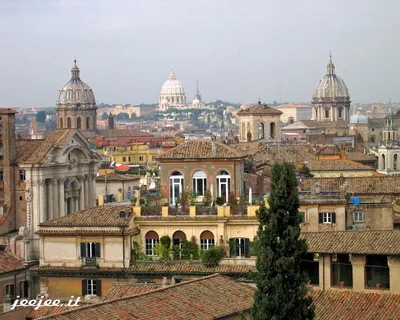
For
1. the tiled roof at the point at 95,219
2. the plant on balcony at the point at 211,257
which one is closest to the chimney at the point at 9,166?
the tiled roof at the point at 95,219

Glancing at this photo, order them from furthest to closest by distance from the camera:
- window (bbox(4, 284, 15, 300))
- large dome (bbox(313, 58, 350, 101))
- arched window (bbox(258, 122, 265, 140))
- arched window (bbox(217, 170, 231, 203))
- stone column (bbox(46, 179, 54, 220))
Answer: large dome (bbox(313, 58, 350, 101)) < arched window (bbox(258, 122, 265, 140)) < stone column (bbox(46, 179, 54, 220)) < arched window (bbox(217, 170, 231, 203)) < window (bbox(4, 284, 15, 300))

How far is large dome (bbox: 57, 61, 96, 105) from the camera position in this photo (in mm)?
154500

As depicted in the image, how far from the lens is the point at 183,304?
26.3m

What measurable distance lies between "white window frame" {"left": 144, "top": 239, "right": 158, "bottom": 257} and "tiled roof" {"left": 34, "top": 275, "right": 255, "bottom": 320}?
669 cm

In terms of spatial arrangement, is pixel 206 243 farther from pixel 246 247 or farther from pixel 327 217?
pixel 327 217

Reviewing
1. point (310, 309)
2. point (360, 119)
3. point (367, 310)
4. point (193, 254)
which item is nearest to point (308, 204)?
point (193, 254)

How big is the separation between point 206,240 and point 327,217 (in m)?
3.42

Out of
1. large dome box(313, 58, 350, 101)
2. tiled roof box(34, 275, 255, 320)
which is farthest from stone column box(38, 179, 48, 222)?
large dome box(313, 58, 350, 101)

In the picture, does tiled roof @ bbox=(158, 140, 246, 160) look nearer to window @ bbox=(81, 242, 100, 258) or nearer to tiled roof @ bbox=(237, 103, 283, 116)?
window @ bbox=(81, 242, 100, 258)

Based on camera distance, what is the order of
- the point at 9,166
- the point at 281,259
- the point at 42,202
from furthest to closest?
the point at 9,166 < the point at 42,202 < the point at 281,259

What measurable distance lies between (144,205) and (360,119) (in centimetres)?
11604

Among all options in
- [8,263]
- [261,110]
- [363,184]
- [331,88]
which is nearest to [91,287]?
[8,263]

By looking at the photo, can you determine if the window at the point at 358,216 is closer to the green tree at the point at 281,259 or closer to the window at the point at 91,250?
the window at the point at 91,250

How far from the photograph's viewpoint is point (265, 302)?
22.6 m
